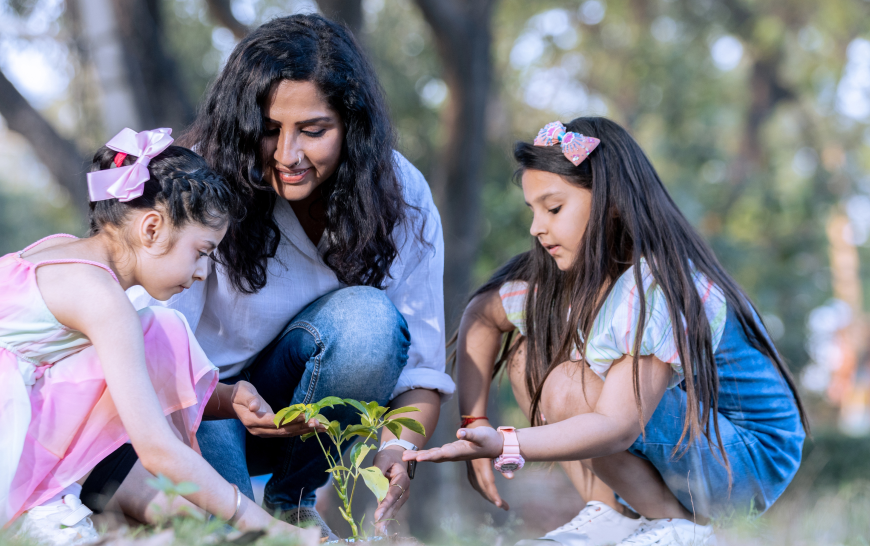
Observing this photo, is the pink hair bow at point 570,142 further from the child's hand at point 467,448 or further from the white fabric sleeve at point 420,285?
the child's hand at point 467,448

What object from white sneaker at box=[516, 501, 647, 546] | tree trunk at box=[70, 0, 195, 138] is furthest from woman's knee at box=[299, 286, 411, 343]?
tree trunk at box=[70, 0, 195, 138]

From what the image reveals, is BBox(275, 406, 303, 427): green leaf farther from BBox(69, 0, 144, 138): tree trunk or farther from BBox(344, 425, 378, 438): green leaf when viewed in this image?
BBox(69, 0, 144, 138): tree trunk

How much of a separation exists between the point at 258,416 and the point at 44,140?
323 centimetres

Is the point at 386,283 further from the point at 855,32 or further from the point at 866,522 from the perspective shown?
the point at 855,32

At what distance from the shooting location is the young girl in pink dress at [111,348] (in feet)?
A: 4.75

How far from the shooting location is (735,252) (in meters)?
8.25

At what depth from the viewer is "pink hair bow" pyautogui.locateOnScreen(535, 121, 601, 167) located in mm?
2178

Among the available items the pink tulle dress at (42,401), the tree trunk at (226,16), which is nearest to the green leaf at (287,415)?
the pink tulle dress at (42,401)

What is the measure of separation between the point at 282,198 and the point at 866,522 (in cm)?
191

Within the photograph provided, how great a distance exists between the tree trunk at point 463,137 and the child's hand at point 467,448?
11.1 ft

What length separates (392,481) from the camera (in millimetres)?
1794

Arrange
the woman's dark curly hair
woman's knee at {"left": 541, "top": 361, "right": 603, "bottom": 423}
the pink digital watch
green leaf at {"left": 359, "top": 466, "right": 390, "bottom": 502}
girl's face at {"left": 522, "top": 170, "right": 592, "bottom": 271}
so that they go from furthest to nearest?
girl's face at {"left": 522, "top": 170, "right": 592, "bottom": 271} → woman's knee at {"left": 541, "top": 361, "right": 603, "bottom": 423} → the woman's dark curly hair → the pink digital watch → green leaf at {"left": 359, "top": 466, "right": 390, "bottom": 502}

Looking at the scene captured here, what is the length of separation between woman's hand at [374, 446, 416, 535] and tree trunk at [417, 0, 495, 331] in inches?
128

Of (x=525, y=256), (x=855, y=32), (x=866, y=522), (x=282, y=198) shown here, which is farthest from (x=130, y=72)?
(x=855, y=32)
